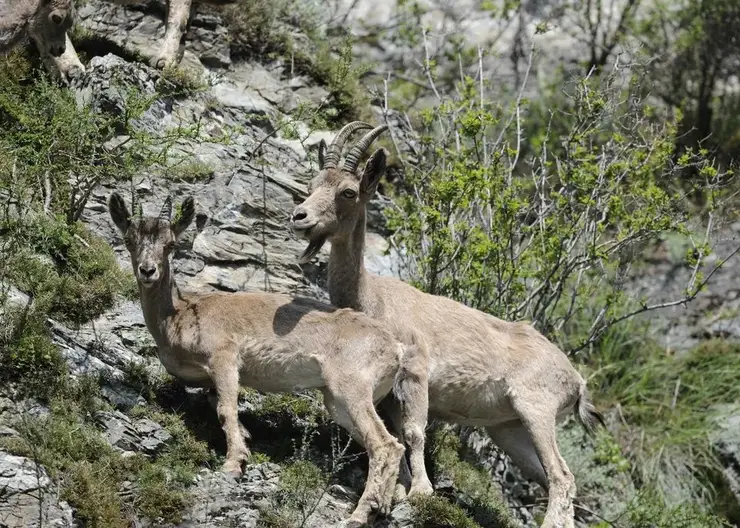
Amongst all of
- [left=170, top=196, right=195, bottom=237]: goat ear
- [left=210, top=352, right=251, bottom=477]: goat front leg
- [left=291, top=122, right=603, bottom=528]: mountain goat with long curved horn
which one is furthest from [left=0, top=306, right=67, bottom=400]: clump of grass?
[left=291, top=122, right=603, bottom=528]: mountain goat with long curved horn

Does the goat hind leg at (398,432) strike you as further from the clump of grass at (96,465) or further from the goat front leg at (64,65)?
the goat front leg at (64,65)

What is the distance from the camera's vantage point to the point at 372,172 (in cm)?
1212

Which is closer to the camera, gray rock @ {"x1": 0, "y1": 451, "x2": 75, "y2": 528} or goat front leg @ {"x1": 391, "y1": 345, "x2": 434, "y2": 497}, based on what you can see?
gray rock @ {"x1": 0, "y1": 451, "x2": 75, "y2": 528}

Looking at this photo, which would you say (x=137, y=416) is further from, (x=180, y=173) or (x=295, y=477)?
(x=180, y=173)

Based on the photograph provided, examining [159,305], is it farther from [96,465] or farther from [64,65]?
[64,65]

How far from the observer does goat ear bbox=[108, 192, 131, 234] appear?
37.4ft

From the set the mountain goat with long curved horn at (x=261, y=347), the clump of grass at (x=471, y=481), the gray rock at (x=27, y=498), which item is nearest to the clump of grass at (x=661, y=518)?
the clump of grass at (x=471, y=481)

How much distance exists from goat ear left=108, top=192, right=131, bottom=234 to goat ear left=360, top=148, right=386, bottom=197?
2262 mm

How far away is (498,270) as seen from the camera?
13.6 meters

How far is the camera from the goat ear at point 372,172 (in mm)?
12047

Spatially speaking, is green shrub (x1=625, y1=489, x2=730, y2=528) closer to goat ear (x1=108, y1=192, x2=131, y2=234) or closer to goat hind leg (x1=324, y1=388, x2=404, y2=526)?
goat hind leg (x1=324, y1=388, x2=404, y2=526)

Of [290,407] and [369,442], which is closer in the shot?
[369,442]

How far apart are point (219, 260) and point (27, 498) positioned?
4.85m

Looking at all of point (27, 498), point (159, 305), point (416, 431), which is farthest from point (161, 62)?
point (27, 498)
